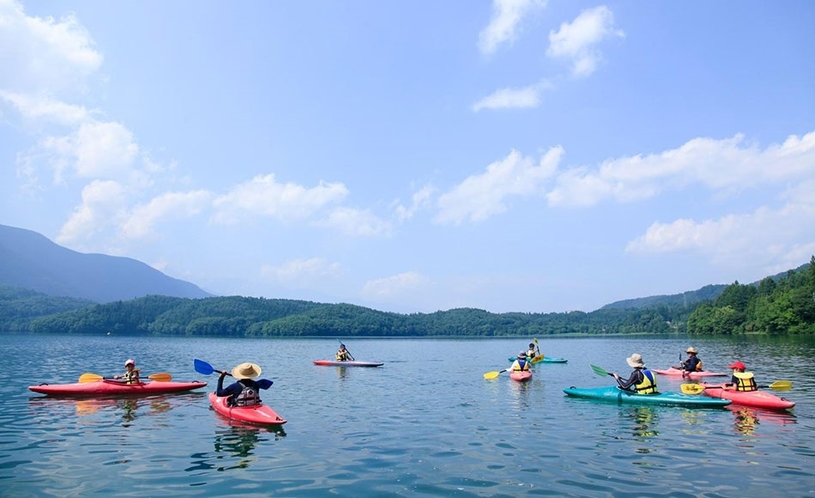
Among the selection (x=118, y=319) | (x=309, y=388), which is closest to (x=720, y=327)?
(x=309, y=388)

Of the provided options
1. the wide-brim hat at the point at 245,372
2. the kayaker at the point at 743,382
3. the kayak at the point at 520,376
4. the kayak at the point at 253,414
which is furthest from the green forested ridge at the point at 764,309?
the kayak at the point at 253,414

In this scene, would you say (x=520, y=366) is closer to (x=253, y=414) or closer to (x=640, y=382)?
(x=640, y=382)

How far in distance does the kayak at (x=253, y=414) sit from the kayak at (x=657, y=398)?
39.4 feet

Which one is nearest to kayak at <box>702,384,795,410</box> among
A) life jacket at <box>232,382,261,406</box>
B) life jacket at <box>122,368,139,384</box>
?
life jacket at <box>232,382,261,406</box>

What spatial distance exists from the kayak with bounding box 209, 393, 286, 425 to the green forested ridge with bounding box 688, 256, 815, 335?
333 feet

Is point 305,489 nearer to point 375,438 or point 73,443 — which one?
point 375,438

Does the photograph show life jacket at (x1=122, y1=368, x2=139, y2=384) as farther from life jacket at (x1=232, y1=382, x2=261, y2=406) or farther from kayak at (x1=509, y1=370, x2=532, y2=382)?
kayak at (x1=509, y1=370, x2=532, y2=382)

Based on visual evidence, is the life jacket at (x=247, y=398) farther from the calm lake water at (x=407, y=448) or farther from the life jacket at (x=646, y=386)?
the life jacket at (x=646, y=386)

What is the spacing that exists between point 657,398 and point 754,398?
3.08 meters

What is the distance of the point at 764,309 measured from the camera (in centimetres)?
10219

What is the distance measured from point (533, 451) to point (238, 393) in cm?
927

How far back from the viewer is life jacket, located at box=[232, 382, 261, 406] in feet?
56.2

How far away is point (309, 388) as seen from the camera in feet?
89.9

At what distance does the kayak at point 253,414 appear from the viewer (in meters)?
16.0
